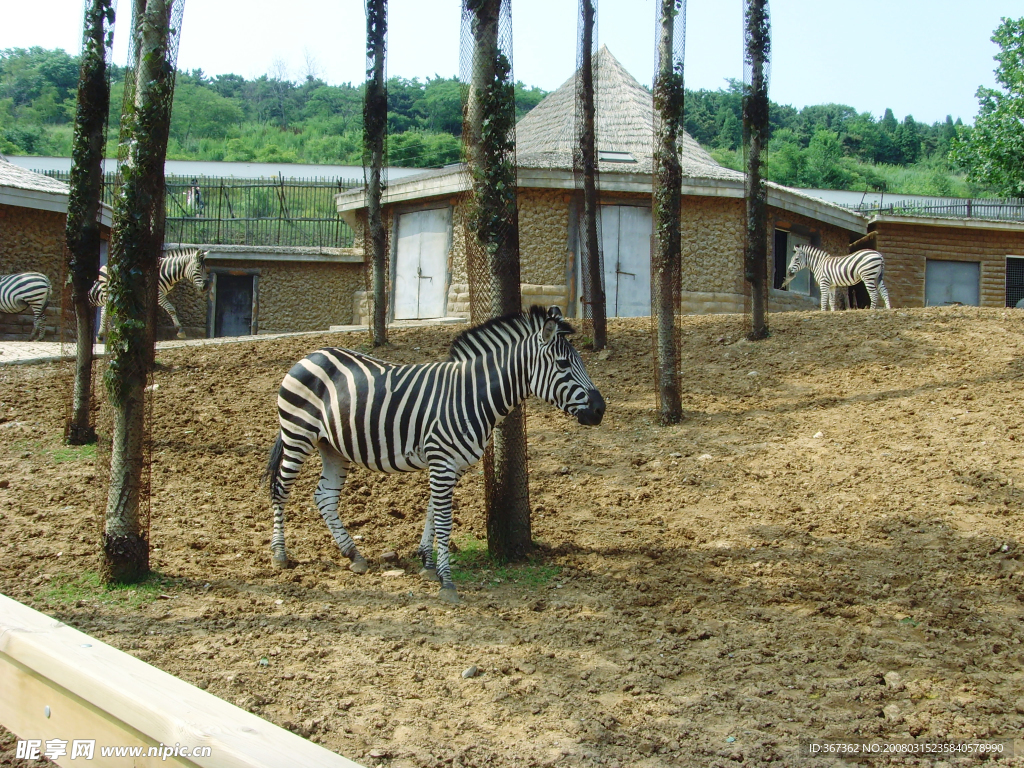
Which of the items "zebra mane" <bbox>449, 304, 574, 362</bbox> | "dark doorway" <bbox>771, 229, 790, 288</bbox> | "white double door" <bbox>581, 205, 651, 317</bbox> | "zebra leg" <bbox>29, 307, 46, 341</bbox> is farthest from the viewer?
"dark doorway" <bbox>771, 229, 790, 288</bbox>

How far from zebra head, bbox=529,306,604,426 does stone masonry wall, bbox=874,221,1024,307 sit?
18295mm

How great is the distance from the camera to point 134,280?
18.4 feet

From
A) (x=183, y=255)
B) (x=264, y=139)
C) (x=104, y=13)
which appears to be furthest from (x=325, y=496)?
(x=264, y=139)

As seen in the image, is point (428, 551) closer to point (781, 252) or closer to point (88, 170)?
point (88, 170)

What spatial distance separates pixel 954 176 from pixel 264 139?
5146cm

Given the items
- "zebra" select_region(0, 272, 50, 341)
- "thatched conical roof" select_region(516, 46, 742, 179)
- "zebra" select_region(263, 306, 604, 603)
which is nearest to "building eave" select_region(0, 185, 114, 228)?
"zebra" select_region(0, 272, 50, 341)

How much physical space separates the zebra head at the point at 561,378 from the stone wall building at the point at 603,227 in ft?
31.3

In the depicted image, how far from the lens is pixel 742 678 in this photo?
4430 mm

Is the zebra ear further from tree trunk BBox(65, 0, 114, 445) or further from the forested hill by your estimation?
the forested hill

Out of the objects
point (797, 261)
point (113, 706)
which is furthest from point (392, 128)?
point (113, 706)

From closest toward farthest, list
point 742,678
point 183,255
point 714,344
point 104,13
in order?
1. point 742,678
2. point 104,13
3. point 714,344
4. point 183,255

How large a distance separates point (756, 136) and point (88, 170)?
28.1 ft

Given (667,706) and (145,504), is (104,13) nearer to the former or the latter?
(145,504)

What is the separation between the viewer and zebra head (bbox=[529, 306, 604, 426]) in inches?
233
